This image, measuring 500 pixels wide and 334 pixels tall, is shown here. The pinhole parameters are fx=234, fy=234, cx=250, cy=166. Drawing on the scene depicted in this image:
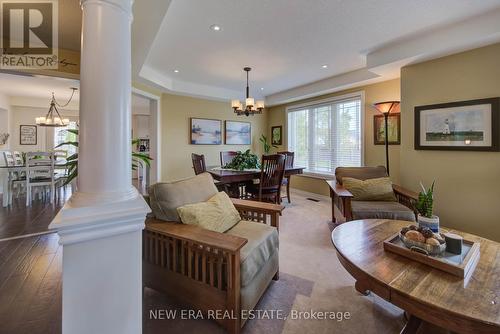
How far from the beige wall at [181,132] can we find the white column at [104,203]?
13.1ft

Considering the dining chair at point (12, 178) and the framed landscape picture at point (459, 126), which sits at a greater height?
the framed landscape picture at point (459, 126)

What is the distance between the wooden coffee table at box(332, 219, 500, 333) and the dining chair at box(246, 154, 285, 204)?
2102mm

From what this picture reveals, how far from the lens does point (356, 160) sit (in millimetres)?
4520

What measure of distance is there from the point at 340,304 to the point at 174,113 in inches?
179

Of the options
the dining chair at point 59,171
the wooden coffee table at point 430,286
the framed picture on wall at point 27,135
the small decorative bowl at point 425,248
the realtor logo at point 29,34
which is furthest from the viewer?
the framed picture on wall at point 27,135

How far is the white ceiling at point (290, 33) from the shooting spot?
87.9 inches

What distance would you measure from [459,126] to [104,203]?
3704 mm

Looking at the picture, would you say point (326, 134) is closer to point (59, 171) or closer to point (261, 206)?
point (261, 206)

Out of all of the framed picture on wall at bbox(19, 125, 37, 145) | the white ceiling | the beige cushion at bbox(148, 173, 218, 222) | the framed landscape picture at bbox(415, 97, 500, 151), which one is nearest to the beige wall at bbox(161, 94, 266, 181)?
the white ceiling

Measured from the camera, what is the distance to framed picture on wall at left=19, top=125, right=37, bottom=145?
654cm

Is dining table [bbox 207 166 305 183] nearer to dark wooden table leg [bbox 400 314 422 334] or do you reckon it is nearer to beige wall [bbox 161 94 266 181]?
beige wall [bbox 161 94 266 181]

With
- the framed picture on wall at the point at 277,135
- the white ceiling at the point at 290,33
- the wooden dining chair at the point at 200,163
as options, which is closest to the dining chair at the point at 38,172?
the white ceiling at the point at 290,33

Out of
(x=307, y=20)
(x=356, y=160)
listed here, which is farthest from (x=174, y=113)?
(x=356, y=160)

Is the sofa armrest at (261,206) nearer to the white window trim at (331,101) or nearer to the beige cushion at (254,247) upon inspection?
the beige cushion at (254,247)
